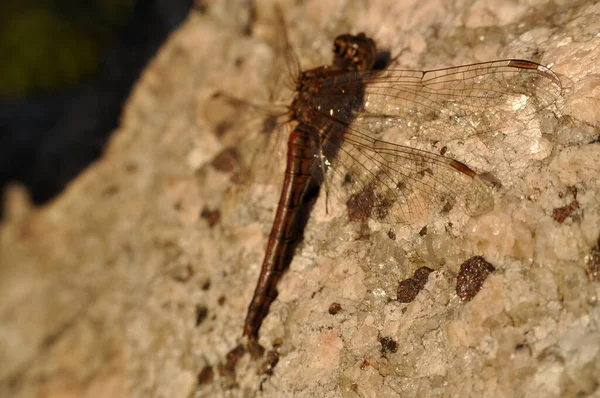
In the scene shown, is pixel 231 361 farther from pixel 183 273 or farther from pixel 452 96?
pixel 452 96

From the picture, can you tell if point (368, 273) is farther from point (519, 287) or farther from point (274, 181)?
point (274, 181)

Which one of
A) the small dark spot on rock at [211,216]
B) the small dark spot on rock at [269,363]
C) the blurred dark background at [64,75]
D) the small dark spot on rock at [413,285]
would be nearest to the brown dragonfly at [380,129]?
the small dark spot on rock at [269,363]

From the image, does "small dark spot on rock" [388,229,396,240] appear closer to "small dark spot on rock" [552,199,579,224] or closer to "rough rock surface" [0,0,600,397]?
"rough rock surface" [0,0,600,397]

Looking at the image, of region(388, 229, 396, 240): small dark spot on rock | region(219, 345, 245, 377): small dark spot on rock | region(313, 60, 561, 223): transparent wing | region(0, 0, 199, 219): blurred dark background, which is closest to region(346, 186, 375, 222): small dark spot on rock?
region(313, 60, 561, 223): transparent wing

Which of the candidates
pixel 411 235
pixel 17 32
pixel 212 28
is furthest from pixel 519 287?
pixel 17 32

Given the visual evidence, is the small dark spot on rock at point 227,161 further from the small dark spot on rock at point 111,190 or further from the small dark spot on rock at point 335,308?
the small dark spot on rock at point 335,308

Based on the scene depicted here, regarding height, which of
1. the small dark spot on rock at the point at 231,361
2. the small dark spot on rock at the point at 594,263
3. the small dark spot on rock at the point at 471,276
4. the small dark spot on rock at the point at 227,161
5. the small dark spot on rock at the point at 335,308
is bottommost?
the small dark spot on rock at the point at 231,361
